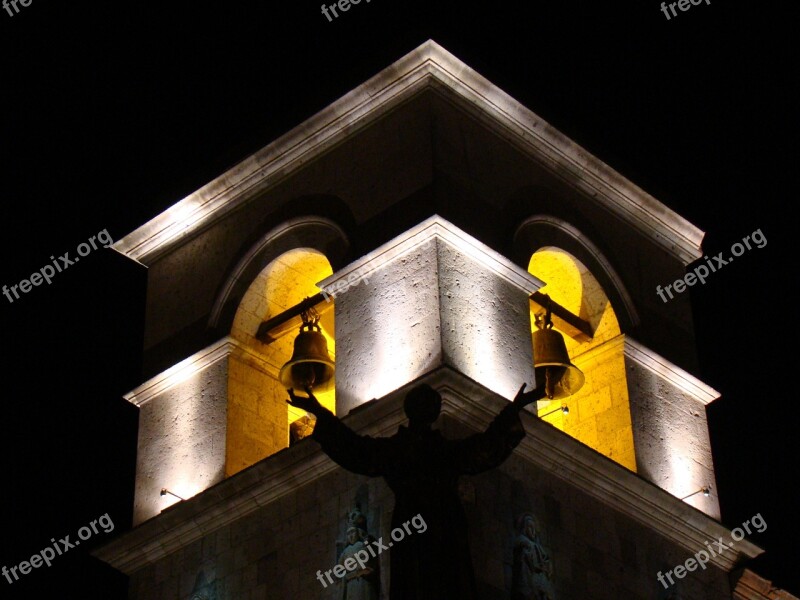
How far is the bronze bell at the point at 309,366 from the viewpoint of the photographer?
26438 millimetres

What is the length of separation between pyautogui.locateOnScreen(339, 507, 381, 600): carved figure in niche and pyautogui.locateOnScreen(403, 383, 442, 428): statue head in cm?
305

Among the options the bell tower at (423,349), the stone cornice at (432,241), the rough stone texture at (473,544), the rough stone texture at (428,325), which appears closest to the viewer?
the rough stone texture at (473,544)

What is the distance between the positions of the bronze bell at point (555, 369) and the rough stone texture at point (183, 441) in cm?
385

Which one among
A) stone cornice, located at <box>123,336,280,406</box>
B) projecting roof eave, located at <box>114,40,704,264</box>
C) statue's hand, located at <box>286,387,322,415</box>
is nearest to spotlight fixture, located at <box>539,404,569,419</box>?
projecting roof eave, located at <box>114,40,704,264</box>

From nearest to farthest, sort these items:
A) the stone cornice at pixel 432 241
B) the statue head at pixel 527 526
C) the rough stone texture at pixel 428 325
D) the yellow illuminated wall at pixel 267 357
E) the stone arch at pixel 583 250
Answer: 1. the statue head at pixel 527 526
2. the rough stone texture at pixel 428 325
3. the stone cornice at pixel 432 241
4. the yellow illuminated wall at pixel 267 357
5. the stone arch at pixel 583 250

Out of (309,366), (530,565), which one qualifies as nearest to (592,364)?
(309,366)

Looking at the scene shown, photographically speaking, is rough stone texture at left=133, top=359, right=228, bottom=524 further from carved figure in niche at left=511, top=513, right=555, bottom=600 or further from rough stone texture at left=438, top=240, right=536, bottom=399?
carved figure in niche at left=511, top=513, right=555, bottom=600

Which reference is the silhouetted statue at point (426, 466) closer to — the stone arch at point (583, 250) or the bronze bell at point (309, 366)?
the bronze bell at point (309, 366)

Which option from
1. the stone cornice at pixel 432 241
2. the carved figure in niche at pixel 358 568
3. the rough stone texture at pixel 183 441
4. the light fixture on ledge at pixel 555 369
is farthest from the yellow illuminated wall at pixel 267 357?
the carved figure in niche at pixel 358 568

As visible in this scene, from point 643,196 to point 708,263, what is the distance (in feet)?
8.32

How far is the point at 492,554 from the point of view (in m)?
23.4

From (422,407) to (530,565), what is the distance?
377cm

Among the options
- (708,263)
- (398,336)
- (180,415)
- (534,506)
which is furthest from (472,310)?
(708,263)

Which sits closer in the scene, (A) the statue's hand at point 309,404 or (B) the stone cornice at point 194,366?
(A) the statue's hand at point 309,404
